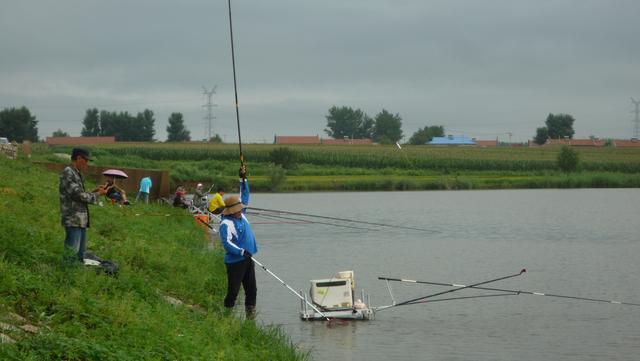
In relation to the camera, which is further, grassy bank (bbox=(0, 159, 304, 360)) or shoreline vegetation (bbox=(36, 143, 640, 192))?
shoreline vegetation (bbox=(36, 143, 640, 192))

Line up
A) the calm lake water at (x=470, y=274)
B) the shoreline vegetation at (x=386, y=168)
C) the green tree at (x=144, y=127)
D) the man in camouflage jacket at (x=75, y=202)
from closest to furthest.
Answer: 1. the man in camouflage jacket at (x=75, y=202)
2. the calm lake water at (x=470, y=274)
3. the shoreline vegetation at (x=386, y=168)
4. the green tree at (x=144, y=127)

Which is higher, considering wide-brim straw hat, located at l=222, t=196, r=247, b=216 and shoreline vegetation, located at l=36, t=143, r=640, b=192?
wide-brim straw hat, located at l=222, t=196, r=247, b=216

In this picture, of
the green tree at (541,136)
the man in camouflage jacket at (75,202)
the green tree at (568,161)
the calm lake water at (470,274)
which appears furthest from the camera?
the green tree at (541,136)

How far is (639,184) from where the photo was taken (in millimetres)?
86312

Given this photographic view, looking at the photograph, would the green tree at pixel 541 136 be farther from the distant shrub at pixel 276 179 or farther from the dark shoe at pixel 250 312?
the dark shoe at pixel 250 312

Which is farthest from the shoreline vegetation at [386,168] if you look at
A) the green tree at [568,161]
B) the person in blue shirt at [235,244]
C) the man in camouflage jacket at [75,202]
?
the man in camouflage jacket at [75,202]

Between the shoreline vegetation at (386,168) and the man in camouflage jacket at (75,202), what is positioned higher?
the man in camouflage jacket at (75,202)

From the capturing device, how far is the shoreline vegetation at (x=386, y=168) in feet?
250

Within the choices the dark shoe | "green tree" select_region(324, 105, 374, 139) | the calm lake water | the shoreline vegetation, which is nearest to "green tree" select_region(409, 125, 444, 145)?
"green tree" select_region(324, 105, 374, 139)

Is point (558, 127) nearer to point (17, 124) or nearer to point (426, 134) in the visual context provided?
point (426, 134)

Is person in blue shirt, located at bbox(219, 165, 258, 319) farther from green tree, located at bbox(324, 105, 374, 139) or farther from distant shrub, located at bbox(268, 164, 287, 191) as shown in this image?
green tree, located at bbox(324, 105, 374, 139)

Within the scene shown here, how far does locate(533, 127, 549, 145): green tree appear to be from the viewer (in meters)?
184

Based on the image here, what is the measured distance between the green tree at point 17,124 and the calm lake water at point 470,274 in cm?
8409

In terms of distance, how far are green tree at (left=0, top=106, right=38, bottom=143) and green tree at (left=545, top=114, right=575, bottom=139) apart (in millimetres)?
91386
